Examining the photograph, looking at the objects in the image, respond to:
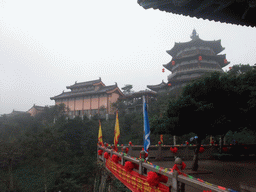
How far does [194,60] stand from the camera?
98.4 ft

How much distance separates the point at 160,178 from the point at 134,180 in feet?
4.94

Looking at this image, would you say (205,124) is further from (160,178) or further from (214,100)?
(160,178)

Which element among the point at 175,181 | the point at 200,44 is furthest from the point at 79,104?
the point at 175,181

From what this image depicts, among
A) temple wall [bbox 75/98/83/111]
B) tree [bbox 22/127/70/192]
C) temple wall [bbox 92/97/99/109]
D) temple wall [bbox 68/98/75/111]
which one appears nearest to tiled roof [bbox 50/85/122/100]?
temple wall [bbox 68/98/75/111]

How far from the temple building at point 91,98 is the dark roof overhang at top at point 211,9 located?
2788 cm

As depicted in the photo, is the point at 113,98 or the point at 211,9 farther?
the point at 113,98

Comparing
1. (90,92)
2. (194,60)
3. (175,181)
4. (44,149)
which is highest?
(194,60)

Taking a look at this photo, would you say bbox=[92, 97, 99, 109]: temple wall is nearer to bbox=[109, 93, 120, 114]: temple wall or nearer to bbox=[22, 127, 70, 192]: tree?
bbox=[109, 93, 120, 114]: temple wall

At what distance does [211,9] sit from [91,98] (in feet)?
107

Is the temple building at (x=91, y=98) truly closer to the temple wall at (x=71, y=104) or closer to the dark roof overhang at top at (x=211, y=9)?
the temple wall at (x=71, y=104)

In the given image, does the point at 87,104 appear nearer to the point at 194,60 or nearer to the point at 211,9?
the point at 194,60

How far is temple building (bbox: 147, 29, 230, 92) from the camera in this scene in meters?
28.9

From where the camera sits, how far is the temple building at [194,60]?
2894 cm

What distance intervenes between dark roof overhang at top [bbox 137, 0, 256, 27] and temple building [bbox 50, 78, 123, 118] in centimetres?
2788
